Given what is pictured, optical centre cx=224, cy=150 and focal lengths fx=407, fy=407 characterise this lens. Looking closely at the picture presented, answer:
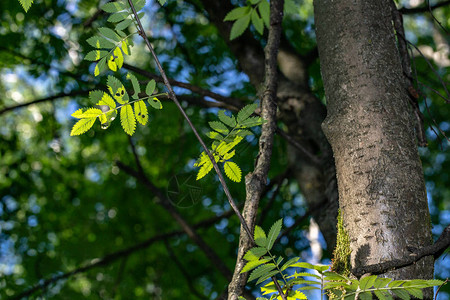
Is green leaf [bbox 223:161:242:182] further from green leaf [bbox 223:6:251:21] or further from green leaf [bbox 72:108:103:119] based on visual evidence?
green leaf [bbox 223:6:251:21]

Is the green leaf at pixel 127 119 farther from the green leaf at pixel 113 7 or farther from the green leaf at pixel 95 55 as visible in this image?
the green leaf at pixel 113 7

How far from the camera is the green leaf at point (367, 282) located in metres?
1.16

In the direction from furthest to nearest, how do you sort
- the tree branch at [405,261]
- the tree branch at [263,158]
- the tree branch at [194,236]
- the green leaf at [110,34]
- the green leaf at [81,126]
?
the tree branch at [194,236] → the green leaf at [110,34] → the green leaf at [81,126] → the tree branch at [263,158] → the tree branch at [405,261]

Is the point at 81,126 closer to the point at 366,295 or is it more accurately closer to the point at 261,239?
the point at 261,239

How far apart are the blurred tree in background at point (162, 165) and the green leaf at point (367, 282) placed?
1365 mm

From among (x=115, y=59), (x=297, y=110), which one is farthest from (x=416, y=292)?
(x=297, y=110)

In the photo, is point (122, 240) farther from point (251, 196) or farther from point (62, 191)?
point (251, 196)

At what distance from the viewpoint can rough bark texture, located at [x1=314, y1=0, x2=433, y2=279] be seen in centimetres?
135

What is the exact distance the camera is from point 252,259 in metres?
1.31

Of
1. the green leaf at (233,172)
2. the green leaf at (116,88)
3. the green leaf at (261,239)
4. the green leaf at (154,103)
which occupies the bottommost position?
the green leaf at (261,239)

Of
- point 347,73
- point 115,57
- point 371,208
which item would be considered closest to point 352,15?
point 347,73

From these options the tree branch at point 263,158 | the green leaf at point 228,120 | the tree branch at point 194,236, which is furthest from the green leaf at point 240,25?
the tree branch at point 194,236

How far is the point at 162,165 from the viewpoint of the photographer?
6.27m

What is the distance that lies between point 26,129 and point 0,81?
159 cm
